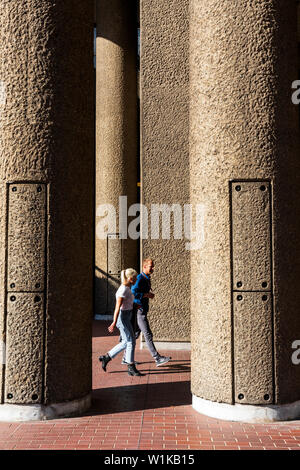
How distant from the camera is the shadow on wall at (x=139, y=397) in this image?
632 centimetres

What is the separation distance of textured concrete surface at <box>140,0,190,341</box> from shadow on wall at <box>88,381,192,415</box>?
8.41ft

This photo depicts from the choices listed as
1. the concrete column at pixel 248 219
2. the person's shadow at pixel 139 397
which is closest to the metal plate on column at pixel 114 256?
the person's shadow at pixel 139 397

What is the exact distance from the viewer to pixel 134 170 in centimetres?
1567

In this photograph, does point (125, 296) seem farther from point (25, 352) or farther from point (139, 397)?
point (25, 352)

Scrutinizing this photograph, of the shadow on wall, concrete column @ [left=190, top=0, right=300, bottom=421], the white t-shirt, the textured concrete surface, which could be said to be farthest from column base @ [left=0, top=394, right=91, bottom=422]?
the textured concrete surface

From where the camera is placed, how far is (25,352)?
18.7 ft

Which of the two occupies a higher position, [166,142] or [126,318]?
[166,142]

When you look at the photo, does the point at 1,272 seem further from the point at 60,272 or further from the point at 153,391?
the point at 153,391

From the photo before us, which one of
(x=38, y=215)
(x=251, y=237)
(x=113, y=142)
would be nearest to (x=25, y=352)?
(x=38, y=215)

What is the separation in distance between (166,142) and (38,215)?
497 cm

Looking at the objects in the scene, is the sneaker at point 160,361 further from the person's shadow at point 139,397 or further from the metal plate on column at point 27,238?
the metal plate on column at point 27,238

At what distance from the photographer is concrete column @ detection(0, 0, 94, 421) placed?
5711 mm

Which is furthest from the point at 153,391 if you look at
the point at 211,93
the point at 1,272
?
the point at 211,93

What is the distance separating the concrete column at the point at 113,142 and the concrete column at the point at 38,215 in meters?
9.33
